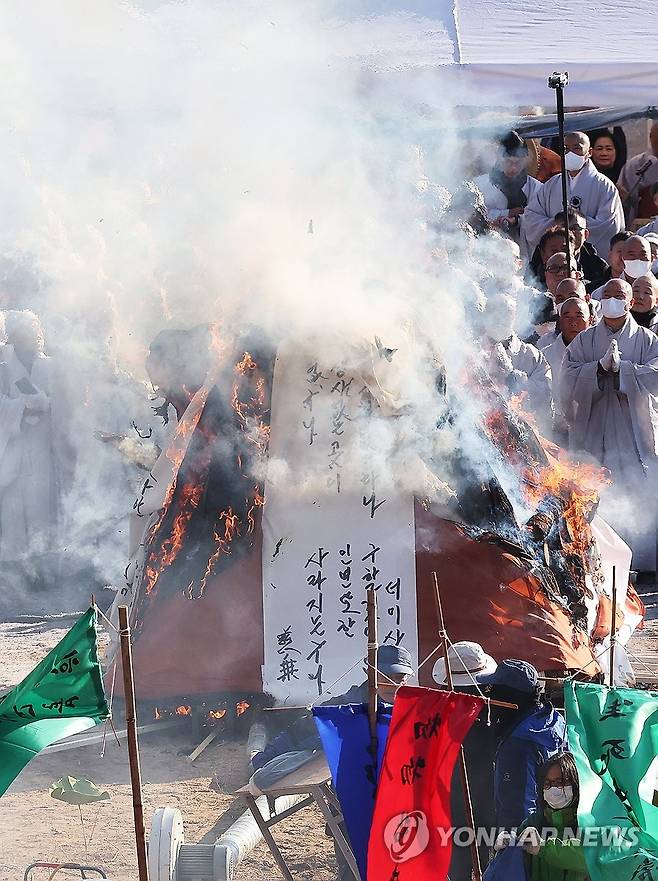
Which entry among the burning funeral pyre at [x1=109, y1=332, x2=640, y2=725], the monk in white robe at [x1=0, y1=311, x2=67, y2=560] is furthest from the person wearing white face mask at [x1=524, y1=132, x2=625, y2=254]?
the burning funeral pyre at [x1=109, y1=332, x2=640, y2=725]

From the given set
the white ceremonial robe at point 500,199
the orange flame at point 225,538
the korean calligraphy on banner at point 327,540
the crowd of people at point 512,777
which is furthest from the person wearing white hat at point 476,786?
the white ceremonial robe at point 500,199

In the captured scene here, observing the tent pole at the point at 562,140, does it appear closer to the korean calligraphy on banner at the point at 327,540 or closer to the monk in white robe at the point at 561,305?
the monk in white robe at the point at 561,305

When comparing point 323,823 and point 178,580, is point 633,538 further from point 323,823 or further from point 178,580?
point 323,823

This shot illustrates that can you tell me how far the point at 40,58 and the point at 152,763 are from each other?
148 inches

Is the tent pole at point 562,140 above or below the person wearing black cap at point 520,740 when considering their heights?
above

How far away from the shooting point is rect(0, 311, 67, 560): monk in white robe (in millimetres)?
11234

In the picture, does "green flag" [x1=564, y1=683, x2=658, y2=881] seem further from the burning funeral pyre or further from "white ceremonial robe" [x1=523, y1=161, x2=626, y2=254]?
"white ceremonial robe" [x1=523, y1=161, x2=626, y2=254]

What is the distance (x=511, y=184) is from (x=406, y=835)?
8609 millimetres

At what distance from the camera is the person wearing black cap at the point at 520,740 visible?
14.9 ft

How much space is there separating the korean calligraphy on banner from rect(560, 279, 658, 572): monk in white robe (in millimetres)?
3542

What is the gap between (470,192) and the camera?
10.8 metres

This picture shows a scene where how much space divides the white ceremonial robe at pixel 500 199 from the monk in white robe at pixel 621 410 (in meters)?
1.46

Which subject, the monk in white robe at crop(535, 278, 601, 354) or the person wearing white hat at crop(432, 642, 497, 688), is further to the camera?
the monk in white robe at crop(535, 278, 601, 354)

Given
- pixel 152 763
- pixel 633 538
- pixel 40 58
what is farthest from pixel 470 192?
pixel 152 763
